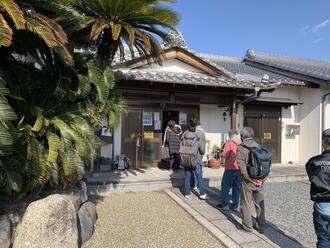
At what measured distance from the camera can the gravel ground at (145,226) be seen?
514 cm

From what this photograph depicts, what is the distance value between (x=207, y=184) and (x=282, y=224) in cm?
316

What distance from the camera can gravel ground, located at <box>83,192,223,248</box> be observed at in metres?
5.14

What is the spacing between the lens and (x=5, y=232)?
4363 millimetres

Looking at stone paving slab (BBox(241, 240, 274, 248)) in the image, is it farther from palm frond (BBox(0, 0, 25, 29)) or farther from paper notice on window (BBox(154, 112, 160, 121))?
paper notice on window (BBox(154, 112, 160, 121))

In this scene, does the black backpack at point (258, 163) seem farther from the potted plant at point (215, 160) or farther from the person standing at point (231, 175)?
the potted plant at point (215, 160)

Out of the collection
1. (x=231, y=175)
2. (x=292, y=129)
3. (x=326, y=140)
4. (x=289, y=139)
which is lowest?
(x=231, y=175)

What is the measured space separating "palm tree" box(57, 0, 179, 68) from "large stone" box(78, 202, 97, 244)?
9.02 feet

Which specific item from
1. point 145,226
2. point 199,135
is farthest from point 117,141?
point 145,226

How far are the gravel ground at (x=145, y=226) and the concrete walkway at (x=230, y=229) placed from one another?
0.14 m

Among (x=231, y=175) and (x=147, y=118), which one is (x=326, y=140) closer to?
(x=231, y=175)

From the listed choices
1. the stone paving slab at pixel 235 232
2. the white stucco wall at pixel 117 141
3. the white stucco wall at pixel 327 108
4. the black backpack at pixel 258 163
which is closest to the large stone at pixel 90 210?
the stone paving slab at pixel 235 232

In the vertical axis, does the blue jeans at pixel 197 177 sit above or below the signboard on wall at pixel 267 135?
below

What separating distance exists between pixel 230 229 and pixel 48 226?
3004 millimetres

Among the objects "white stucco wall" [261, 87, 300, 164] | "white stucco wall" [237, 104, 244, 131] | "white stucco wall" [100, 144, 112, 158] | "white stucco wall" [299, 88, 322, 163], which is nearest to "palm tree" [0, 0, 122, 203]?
"white stucco wall" [100, 144, 112, 158]
